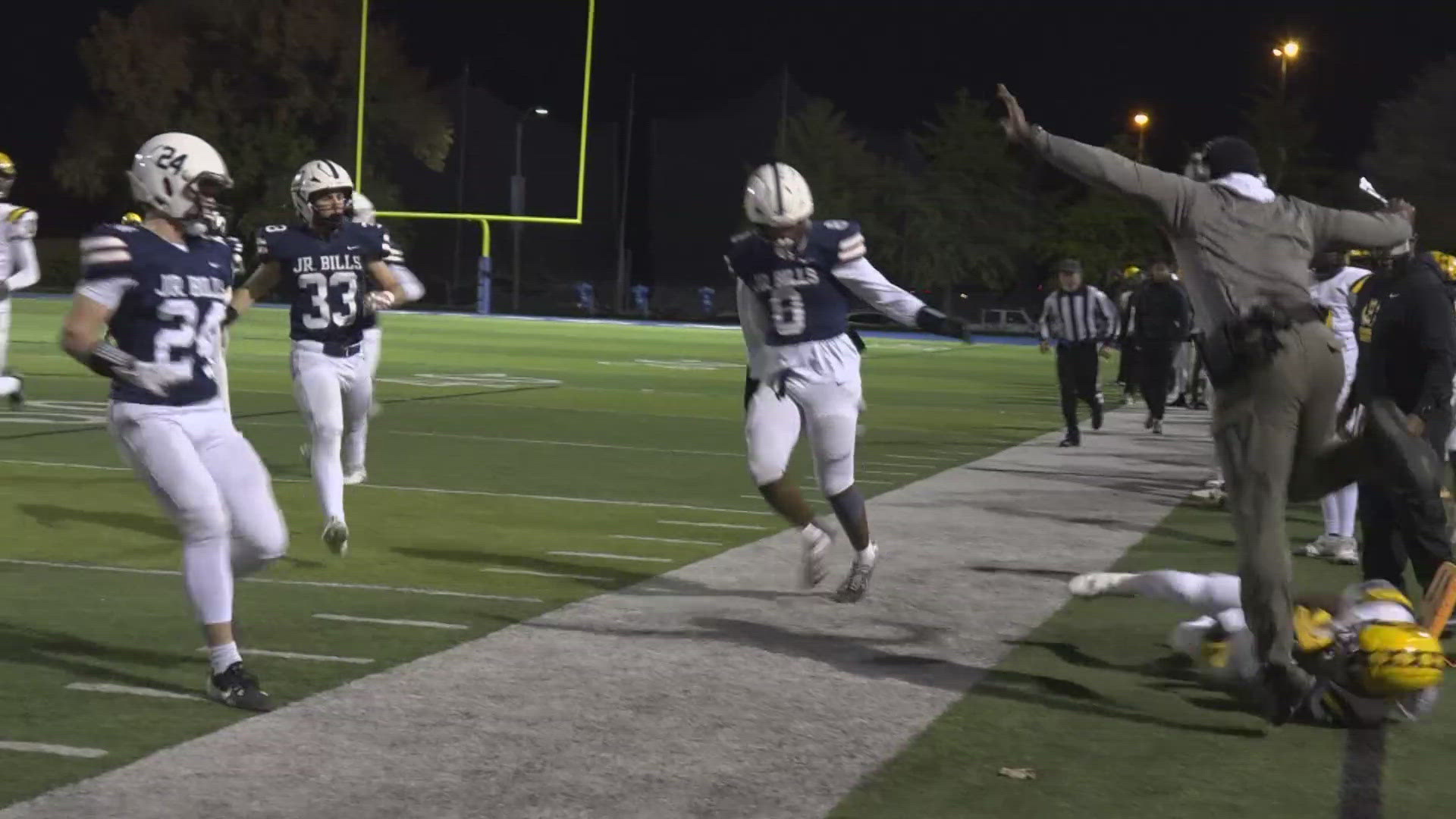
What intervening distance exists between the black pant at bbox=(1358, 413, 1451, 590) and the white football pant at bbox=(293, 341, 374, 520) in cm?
466

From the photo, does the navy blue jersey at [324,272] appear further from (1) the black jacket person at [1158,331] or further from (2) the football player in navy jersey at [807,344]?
(1) the black jacket person at [1158,331]

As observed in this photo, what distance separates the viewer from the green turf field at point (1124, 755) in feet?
17.3

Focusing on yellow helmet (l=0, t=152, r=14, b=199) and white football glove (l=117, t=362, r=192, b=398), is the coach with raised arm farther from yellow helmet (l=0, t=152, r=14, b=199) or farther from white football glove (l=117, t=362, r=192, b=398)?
yellow helmet (l=0, t=152, r=14, b=199)

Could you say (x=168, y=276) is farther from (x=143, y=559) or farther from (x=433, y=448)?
(x=433, y=448)

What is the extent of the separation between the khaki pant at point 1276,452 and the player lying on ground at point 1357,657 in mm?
291

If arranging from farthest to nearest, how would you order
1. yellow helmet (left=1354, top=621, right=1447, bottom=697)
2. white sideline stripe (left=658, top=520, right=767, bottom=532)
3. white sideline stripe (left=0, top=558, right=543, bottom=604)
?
white sideline stripe (left=658, top=520, right=767, bottom=532) → white sideline stripe (left=0, top=558, right=543, bottom=604) → yellow helmet (left=1354, top=621, right=1447, bottom=697)

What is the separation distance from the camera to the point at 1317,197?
3019 inches

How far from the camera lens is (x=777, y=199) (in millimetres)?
8469

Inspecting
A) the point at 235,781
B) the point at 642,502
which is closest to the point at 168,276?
the point at 235,781

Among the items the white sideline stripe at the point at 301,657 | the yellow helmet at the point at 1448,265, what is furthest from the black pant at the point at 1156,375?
the white sideline stripe at the point at 301,657

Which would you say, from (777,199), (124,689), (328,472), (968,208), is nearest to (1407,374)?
(777,199)

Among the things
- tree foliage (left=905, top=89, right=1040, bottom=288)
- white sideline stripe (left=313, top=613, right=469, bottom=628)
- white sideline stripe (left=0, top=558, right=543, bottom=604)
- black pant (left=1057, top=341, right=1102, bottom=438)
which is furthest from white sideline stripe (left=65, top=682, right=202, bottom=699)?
tree foliage (left=905, top=89, right=1040, bottom=288)

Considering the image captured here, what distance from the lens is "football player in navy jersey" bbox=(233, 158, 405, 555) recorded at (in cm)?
952

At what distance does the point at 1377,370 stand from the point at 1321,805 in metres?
3.50
